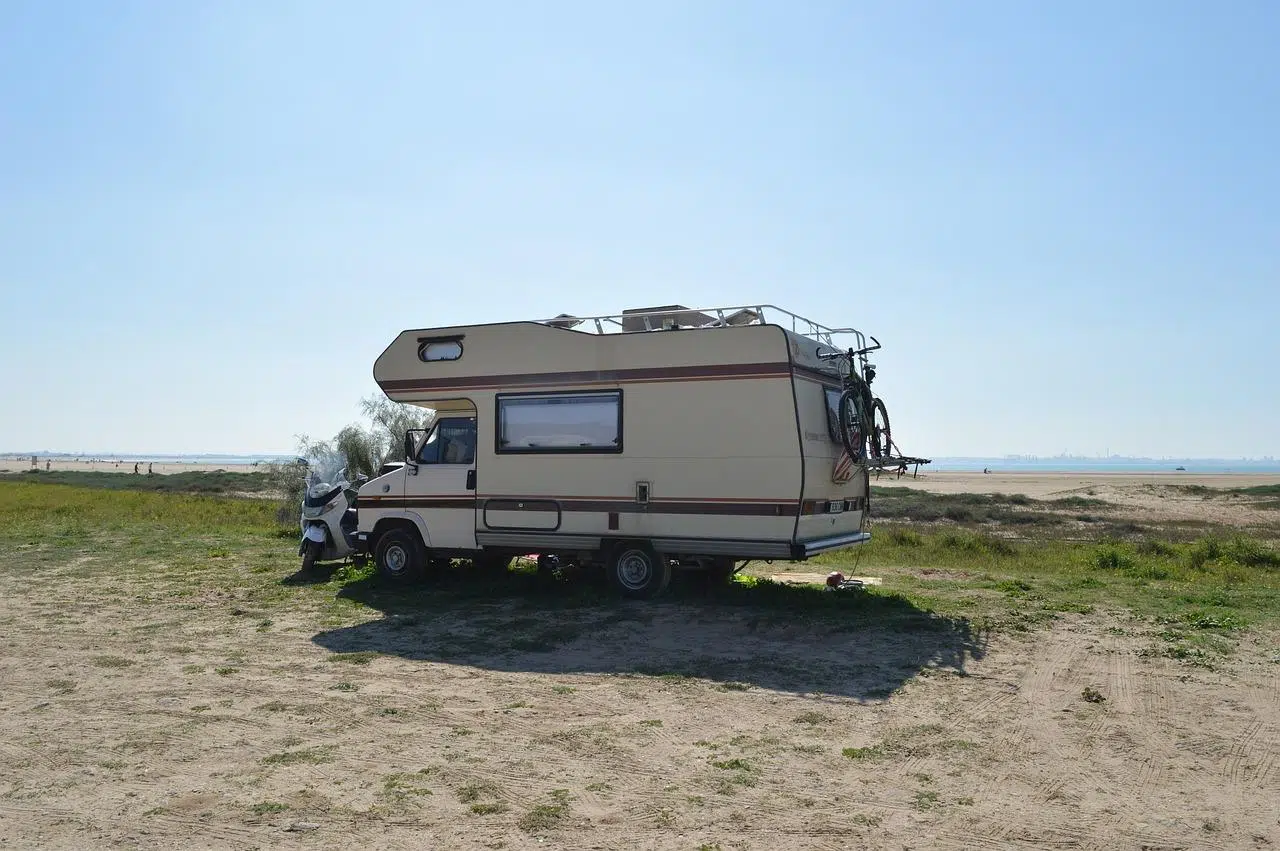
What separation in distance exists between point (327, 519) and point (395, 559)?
1.96 meters

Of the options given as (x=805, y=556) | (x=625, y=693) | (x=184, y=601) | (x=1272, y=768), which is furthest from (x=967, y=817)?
(x=184, y=601)

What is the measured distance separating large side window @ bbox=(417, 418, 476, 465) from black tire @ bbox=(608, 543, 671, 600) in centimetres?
234

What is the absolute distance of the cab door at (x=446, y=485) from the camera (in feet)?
41.8

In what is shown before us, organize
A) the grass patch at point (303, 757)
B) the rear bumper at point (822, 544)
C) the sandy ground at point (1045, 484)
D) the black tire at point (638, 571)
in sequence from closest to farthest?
the grass patch at point (303, 757) → the rear bumper at point (822, 544) → the black tire at point (638, 571) → the sandy ground at point (1045, 484)

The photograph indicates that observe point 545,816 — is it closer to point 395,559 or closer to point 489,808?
point 489,808

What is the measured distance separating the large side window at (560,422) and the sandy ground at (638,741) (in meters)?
2.57

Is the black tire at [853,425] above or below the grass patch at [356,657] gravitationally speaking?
above

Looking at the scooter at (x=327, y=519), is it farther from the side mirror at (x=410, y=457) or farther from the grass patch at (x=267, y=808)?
the grass patch at (x=267, y=808)

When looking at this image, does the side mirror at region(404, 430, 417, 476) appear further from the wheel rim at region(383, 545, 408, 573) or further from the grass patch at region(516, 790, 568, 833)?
the grass patch at region(516, 790, 568, 833)

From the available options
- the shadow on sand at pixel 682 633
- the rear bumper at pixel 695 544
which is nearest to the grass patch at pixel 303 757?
the shadow on sand at pixel 682 633

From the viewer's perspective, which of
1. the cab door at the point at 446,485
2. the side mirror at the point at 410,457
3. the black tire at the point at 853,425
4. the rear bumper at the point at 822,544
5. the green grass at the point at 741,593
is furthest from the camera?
the side mirror at the point at 410,457

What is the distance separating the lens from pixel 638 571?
39.0 feet

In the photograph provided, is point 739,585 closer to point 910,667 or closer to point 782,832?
point 910,667

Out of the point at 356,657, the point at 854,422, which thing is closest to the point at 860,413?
the point at 854,422
